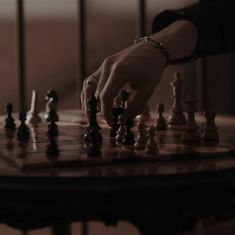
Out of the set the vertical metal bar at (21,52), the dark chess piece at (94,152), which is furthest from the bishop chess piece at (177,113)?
the vertical metal bar at (21,52)

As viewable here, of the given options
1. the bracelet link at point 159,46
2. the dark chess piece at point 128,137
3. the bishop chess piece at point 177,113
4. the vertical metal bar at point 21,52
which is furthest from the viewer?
the vertical metal bar at point 21,52

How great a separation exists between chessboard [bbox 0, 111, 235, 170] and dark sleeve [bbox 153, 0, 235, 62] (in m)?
0.22

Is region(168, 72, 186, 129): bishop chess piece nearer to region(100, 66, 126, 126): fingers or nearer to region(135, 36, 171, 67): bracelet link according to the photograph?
region(135, 36, 171, 67): bracelet link

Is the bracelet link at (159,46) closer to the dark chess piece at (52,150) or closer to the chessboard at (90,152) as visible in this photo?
the chessboard at (90,152)

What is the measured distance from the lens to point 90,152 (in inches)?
38.4

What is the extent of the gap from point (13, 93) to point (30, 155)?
1.49 m

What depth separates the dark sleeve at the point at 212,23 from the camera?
4.27ft

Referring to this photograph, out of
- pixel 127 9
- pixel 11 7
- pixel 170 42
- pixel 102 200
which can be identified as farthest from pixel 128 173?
pixel 127 9

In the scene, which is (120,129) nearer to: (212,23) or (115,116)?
(115,116)

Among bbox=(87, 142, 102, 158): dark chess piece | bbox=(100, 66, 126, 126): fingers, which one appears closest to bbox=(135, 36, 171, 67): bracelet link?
bbox=(100, 66, 126, 126): fingers

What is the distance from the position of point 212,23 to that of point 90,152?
50 centimetres

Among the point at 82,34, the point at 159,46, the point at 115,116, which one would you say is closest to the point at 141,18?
the point at 82,34

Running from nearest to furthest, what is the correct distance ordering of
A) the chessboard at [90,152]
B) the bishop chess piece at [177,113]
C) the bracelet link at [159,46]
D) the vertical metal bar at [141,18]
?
the chessboard at [90,152] → the bracelet link at [159,46] → the bishop chess piece at [177,113] → the vertical metal bar at [141,18]

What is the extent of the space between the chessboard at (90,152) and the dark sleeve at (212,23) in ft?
0.73
